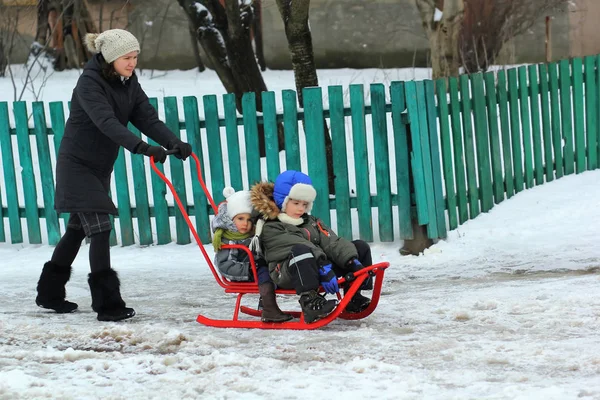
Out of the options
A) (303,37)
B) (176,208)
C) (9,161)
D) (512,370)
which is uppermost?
(303,37)

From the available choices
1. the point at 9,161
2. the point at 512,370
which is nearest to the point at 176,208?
the point at 9,161

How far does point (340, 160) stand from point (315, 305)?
292 centimetres

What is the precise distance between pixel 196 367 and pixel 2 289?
311 cm

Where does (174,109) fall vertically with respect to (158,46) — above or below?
below

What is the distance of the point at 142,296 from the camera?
662cm

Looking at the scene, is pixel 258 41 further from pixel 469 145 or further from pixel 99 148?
A: pixel 99 148

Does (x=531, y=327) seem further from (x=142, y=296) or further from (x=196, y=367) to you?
(x=142, y=296)

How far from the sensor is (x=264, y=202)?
529 centimetres

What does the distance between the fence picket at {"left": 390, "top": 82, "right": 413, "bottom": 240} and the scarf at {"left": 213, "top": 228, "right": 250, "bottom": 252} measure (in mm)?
2525

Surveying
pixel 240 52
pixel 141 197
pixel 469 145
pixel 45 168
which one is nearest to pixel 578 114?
pixel 469 145

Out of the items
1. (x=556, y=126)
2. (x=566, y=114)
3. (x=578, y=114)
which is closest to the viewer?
(x=556, y=126)

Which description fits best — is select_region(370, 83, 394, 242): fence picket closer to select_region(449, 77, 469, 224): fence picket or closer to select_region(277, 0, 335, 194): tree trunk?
select_region(449, 77, 469, 224): fence picket

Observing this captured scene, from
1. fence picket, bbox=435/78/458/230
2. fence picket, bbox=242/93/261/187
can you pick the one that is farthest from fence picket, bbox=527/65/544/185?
fence picket, bbox=242/93/261/187

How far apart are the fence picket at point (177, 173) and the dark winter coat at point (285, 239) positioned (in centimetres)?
295
